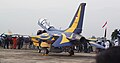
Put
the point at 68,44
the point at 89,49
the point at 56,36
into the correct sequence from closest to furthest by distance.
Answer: the point at 68,44 → the point at 56,36 → the point at 89,49

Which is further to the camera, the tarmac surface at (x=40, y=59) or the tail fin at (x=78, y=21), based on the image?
the tail fin at (x=78, y=21)

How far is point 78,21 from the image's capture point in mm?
22984

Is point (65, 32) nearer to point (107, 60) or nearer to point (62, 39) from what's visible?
point (62, 39)

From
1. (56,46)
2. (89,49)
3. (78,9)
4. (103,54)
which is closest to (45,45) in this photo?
(56,46)

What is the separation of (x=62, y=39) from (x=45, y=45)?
2.35 metres

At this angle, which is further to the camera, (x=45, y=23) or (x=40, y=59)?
(x=45, y=23)

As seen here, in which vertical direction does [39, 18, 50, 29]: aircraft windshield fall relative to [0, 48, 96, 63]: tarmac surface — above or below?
above

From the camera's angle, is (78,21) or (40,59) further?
(78,21)

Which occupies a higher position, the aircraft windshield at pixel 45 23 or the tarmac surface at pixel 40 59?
the aircraft windshield at pixel 45 23

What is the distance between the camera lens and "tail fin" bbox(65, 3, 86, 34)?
74.4 ft

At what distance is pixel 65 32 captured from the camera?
22656 mm

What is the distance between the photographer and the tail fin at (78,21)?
22.7m

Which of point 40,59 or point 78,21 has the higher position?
point 78,21

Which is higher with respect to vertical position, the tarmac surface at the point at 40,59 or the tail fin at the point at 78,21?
the tail fin at the point at 78,21
